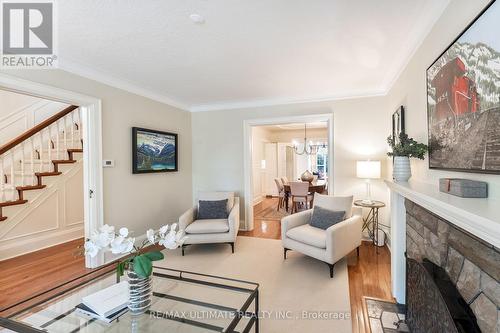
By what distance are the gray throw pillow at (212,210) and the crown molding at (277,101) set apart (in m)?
1.86

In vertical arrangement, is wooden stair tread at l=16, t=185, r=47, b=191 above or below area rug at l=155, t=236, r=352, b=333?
above

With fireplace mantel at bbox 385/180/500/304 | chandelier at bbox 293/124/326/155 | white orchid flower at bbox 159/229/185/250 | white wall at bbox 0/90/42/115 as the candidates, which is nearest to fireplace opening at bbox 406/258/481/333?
fireplace mantel at bbox 385/180/500/304

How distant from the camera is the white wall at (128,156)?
2.87 meters

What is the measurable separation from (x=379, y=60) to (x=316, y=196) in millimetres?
1899

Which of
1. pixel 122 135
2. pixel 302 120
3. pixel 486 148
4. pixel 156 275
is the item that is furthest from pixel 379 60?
pixel 122 135

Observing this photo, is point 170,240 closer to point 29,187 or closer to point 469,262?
point 469,262

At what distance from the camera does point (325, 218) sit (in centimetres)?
312

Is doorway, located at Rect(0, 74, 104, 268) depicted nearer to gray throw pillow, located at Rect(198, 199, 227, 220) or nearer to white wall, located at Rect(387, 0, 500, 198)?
gray throw pillow, located at Rect(198, 199, 227, 220)

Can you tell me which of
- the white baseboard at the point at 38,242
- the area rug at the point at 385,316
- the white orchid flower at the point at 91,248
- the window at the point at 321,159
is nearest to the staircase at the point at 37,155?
the white baseboard at the point at 38,242

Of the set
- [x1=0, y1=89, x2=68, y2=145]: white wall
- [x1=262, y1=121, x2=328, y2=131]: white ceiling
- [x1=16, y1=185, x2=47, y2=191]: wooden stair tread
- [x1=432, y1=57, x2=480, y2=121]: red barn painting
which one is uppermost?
[x1=262, y1=121, x2=328, y2=131]: white ceiling

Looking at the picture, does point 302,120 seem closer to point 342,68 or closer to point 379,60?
point 342,68

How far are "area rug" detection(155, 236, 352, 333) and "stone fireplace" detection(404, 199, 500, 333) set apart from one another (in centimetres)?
97

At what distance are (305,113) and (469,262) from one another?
130 inches

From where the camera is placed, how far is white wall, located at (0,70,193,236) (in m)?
2.87
